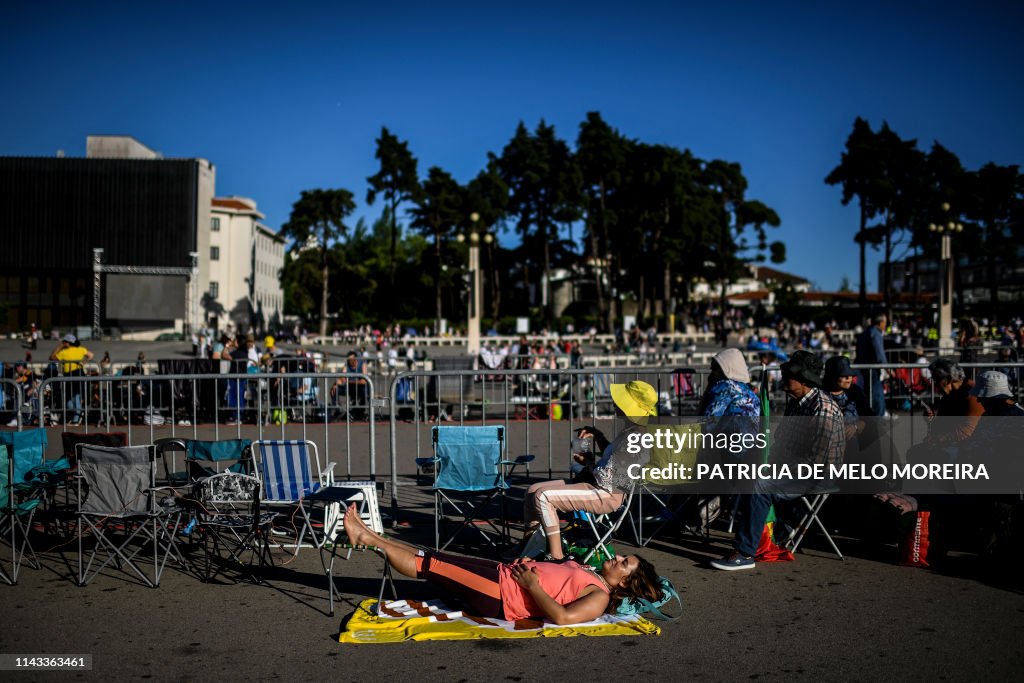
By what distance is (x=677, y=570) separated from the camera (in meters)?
6.86

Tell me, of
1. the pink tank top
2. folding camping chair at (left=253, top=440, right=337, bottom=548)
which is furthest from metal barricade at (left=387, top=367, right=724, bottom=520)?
the pink tank top

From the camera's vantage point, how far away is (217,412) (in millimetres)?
10680

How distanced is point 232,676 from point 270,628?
0.79m

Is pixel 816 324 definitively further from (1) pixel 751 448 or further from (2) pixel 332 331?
(1) pixel 751 448

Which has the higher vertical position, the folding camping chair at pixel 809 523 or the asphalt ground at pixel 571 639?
the folding camping chair at pixel 809 523

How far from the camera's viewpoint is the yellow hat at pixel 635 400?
→ 7035mm

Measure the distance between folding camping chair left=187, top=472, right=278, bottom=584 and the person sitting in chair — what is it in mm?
2075

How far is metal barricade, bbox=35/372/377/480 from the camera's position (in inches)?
433

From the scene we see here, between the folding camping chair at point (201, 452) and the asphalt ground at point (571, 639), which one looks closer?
A: the asphalt ground at point (571, 639)

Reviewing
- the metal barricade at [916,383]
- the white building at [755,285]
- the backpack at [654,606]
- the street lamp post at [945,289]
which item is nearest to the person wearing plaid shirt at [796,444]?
the backpack at [654,606]

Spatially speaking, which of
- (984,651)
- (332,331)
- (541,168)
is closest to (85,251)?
(332,331)

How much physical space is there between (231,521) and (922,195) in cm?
6641

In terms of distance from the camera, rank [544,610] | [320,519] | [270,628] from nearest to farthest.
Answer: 1. [544,610]
2. [270,628]
3. [320,519]

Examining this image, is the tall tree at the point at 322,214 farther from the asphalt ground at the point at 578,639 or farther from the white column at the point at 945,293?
the asphalt ground at the point at 578,639
